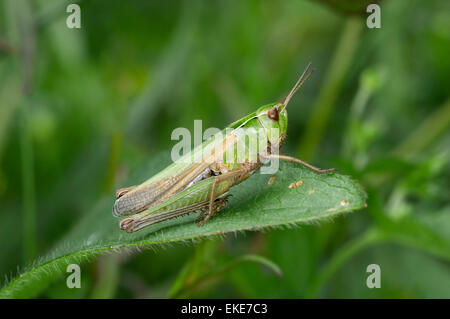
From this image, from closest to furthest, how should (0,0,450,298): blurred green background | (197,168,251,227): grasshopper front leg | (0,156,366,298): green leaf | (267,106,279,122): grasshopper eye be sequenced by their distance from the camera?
(0,156,366,298): green leaf < (197,168,251,227): grasshopper front leg < (267,106,279,122): grasshopper eye < (0,0,450,298): blurred green background

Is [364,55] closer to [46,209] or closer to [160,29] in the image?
[160,29]

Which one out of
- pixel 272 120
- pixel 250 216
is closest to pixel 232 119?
pixel 272 120

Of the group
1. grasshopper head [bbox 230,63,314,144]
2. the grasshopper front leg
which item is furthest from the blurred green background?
grasshopper head [bbox 230,63,314,144]

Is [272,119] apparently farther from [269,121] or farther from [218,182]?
[218,182]

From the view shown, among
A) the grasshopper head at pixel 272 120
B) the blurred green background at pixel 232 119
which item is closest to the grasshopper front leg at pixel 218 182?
the grasshopper head at pixel 272 120

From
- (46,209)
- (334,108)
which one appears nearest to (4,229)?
(46,209)

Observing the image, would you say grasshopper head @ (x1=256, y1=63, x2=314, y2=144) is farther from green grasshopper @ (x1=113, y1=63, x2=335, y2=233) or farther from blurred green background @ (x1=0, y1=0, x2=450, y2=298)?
blurred green background @ (x1=0, y1=0, x2=450, y2=298)
